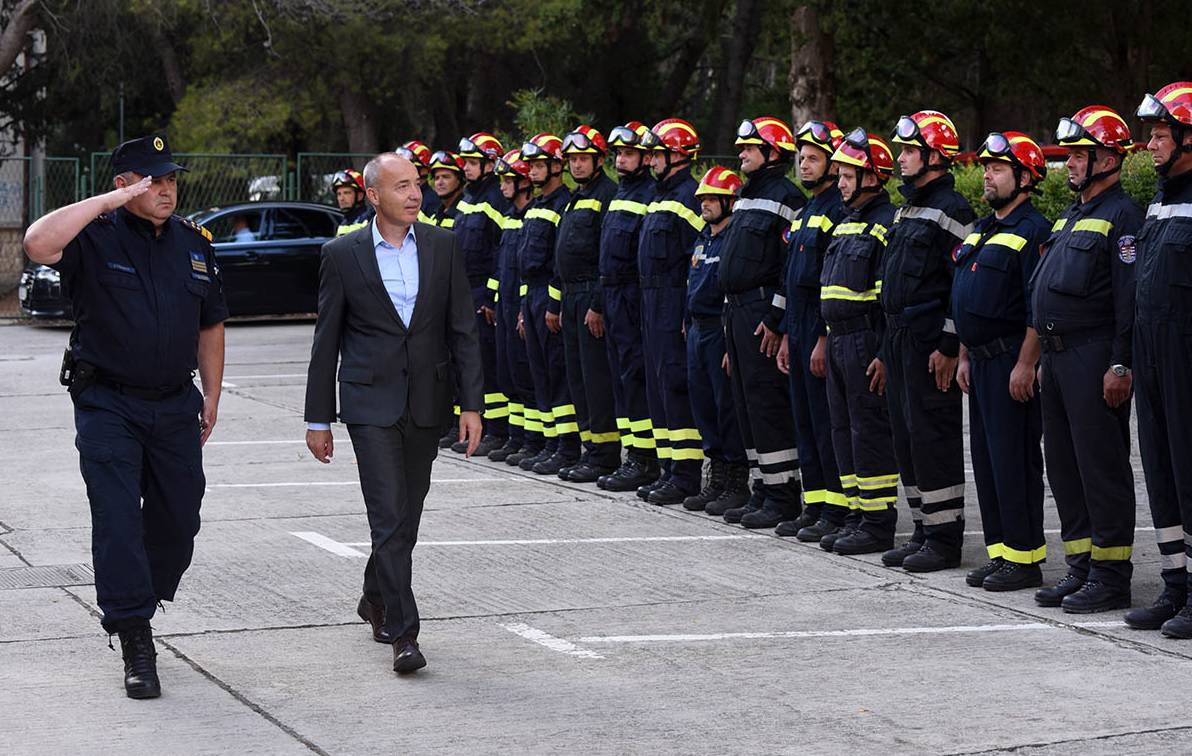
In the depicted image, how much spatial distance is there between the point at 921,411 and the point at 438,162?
20.9ft

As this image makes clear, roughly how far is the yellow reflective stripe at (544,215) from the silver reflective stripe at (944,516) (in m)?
4.41

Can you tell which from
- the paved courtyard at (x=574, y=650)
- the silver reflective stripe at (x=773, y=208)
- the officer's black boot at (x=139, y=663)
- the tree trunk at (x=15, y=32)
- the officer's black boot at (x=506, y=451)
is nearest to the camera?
the paved courtyard at (x=574, y=650)

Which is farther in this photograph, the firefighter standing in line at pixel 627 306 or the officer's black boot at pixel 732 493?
the firefighter standing in line at pixel 627 306

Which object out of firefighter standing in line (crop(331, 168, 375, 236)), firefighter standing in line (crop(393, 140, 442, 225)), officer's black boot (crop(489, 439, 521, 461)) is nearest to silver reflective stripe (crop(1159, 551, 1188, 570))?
officer's black boot (crop(489, 439, 521, 461))

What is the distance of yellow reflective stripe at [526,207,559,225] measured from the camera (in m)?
12.8

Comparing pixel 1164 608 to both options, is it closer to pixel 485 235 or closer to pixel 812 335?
pixel 812 335

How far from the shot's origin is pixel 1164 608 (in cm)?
780

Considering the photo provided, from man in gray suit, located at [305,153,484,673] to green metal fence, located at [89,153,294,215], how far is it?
22.5 m

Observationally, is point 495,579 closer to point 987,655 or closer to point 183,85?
point 987,655

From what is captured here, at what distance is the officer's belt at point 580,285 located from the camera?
40.6 ft

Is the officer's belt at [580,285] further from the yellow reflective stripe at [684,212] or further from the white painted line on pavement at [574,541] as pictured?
the white painted line on pavement at [574,541]

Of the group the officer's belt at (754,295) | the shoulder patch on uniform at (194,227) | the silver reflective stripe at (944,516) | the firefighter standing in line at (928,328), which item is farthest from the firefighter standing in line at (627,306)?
the shoulder patch on uniform at (194,227)

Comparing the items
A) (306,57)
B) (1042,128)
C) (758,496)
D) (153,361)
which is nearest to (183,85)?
(306,57)

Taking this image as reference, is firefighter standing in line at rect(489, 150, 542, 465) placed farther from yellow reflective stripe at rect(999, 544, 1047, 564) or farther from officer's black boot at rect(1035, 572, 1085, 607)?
officer's black boot at rect(1035, 572, 1085, 607)
